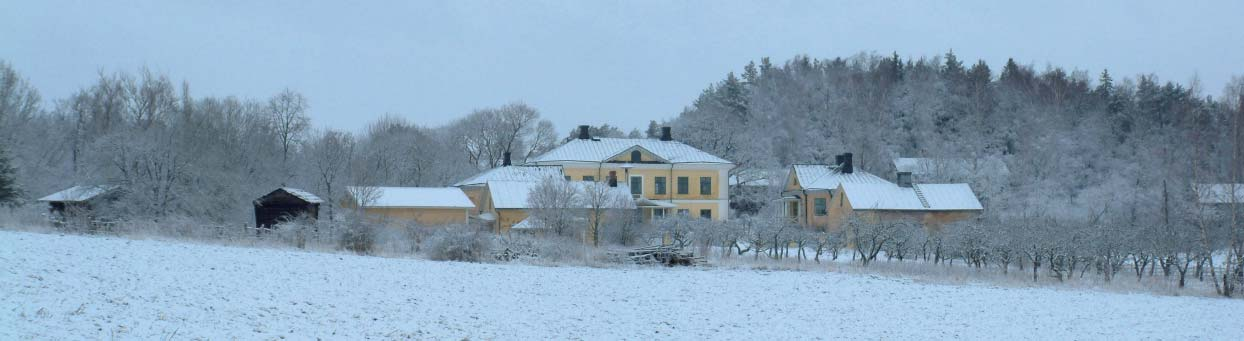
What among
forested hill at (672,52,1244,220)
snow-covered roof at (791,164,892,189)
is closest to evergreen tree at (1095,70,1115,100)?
forested hill at (672,52,1244,220)

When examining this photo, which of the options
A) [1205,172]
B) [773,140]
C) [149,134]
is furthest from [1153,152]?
[149,134]

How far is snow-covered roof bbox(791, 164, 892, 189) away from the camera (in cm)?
4903

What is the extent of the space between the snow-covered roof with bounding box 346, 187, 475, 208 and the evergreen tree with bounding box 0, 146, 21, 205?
11830 millimetres

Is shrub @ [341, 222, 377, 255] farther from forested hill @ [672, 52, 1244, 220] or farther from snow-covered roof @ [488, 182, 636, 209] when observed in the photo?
forested hill @ [672, 52, 1244, 220]

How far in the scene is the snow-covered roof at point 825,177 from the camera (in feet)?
161

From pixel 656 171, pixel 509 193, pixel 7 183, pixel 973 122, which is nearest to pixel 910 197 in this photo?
pixel 656 171

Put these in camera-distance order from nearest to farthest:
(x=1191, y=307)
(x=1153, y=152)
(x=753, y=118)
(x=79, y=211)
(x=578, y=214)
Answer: (x=1191, y=307), (x=79, y=211), (x=578, y=214), (x=1153, y=152), (x=753, y=118)

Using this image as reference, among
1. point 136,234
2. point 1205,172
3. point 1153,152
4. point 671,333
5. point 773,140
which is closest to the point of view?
point 671,333

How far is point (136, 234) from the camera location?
24.6 m

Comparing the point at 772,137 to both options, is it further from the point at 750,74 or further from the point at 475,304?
the point at 475,304

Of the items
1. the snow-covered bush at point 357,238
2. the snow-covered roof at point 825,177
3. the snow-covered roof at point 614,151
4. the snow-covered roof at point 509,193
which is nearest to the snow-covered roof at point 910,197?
the snow-covered roof at point 825,177

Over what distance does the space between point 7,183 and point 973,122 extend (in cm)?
7190

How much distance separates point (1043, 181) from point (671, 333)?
59.1 m

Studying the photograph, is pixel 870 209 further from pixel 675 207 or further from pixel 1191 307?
pixel 1191 307
